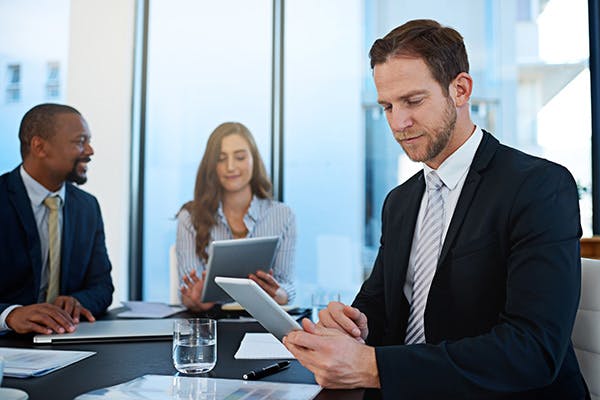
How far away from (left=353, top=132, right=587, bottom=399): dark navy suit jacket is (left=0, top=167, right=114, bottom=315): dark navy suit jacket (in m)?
1.31

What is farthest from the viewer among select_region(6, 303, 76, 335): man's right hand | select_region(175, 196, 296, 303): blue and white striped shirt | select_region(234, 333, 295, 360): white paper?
select_region(175, 196, 296, 303): blue and white striped shirt

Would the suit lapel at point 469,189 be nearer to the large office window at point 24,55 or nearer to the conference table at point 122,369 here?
the conference table at point 122,369

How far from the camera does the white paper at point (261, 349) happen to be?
154cm

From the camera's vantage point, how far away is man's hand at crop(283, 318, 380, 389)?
1.24m

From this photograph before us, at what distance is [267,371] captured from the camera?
1.36 meters

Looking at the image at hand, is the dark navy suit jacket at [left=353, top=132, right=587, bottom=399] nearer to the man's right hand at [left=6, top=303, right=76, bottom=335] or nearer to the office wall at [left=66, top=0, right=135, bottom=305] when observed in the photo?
the man's right hand at [left=6, top=303, right=76, bottom=335]

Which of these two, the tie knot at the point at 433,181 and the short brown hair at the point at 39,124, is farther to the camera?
the short brown hair at the point at 39,124

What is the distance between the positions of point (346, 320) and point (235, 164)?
6.19ft

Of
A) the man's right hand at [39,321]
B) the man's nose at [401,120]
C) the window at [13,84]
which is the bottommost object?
the man's right hand at [39,321]

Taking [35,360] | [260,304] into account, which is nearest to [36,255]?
[35,360]

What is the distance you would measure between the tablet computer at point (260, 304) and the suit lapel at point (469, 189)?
427mm

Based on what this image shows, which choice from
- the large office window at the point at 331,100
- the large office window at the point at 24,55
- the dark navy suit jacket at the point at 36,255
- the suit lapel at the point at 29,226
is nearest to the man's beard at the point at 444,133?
the dark navy suit jacket at the point at 36,255

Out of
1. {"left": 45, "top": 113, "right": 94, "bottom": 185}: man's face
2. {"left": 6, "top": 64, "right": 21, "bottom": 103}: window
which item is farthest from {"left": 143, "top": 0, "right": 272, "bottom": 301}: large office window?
{"left": 45, "top": 113, "right": 94, "bottom": 185}: man's face

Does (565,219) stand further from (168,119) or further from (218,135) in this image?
(168,119)
